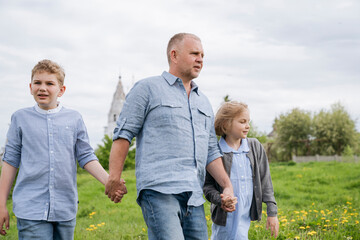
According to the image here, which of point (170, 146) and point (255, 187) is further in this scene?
point (255, 187)

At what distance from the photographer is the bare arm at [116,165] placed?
2914mm

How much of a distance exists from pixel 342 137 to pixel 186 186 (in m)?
38.2

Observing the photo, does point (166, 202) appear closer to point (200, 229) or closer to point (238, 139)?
point (200, 229)

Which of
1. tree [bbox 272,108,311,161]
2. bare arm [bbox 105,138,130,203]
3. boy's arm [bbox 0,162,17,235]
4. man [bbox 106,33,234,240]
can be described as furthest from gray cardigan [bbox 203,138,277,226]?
tree [bbox 272,108,311,161]

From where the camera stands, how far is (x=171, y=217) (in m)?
2.78

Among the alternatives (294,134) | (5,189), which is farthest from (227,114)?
(294,134)

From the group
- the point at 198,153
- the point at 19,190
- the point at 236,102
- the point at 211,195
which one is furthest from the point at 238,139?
the point at 19,190

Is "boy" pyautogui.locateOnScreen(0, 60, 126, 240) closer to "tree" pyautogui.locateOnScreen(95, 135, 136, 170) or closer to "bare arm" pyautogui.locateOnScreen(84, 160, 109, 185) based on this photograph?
"bare arm" pyautogui.locateOnScreen(84, 160, 109, 185)

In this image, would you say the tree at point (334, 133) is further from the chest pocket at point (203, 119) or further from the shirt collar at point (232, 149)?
the chest pocket at point (203, 119)

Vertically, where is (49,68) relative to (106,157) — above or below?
above

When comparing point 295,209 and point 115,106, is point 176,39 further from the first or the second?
point 115,106

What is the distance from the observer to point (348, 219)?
6.90 meters

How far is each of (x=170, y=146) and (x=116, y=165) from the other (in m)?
0.40

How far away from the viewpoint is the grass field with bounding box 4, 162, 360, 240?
20.4 ft
